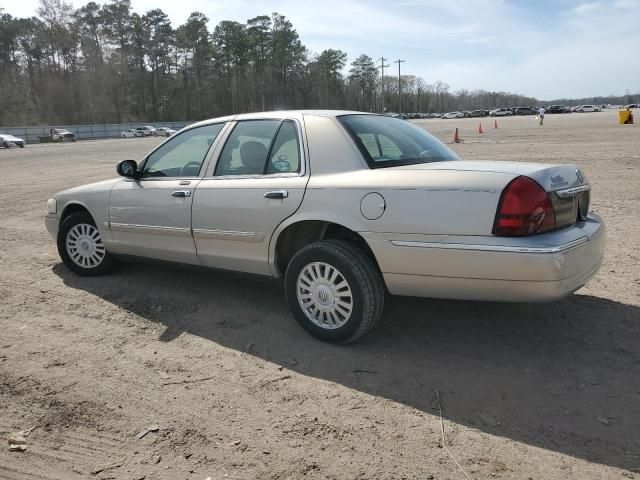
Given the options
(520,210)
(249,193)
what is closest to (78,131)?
(249,193)

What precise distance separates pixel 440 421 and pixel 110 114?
9494 centimetres

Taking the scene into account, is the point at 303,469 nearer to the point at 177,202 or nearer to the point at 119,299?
the point at 177,202

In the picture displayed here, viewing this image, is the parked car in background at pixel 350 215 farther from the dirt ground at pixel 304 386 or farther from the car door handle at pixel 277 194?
the dirt ground at pixel 304 386

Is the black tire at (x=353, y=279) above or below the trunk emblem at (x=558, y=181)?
below

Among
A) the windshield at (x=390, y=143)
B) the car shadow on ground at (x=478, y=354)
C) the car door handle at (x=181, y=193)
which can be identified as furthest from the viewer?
the car door handle at (x=181, y=193)

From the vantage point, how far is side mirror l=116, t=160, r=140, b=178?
15.9ft

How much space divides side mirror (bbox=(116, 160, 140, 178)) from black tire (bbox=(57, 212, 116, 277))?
84cm

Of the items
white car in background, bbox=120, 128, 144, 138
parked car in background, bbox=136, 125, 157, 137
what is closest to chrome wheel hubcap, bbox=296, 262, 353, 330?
white car in background, bbox=120, 128, 144, 138

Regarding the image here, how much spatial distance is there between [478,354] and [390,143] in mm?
1685

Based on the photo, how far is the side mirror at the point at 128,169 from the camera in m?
4.84

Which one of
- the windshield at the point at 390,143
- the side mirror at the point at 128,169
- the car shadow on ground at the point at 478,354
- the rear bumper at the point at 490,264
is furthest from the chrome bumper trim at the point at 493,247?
the side mirror at the point at 128,169

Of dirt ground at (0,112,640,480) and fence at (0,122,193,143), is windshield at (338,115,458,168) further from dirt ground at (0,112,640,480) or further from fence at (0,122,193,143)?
fence at (0,122,193,143)

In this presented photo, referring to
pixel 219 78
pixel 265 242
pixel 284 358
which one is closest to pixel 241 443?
pixel 284 358

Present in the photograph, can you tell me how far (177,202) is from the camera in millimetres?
4473
